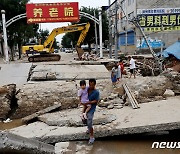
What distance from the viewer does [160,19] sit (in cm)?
3662

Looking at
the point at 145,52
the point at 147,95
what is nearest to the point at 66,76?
the point at 147,95

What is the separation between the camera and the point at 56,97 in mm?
10195

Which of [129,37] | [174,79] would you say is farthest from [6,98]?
[129,37]

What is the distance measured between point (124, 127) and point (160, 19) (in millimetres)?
32567

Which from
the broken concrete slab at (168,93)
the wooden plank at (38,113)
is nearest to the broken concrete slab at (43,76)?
the wooden plank at (38,113)

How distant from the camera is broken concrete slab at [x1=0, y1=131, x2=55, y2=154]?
4465 mm

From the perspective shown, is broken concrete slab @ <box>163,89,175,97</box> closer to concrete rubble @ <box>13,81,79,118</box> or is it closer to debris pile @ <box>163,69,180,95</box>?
debris pile @ <box>163,69,180,95</box>

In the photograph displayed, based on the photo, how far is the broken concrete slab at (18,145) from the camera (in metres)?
4.46

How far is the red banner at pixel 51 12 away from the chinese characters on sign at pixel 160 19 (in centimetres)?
1619

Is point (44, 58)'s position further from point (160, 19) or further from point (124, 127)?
point (160, 19)

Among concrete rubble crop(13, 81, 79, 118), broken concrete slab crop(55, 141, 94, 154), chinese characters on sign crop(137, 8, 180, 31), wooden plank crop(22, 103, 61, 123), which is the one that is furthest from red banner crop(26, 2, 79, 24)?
broken concrete slab crop(55, 141, 94, 154)

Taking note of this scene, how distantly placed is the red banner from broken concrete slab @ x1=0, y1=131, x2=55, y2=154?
59.6 feet

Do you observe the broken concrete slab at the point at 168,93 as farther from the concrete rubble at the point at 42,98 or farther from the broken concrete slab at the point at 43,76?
the broken concrete slab at the point at 43,76

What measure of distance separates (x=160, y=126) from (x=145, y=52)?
30.8 m
